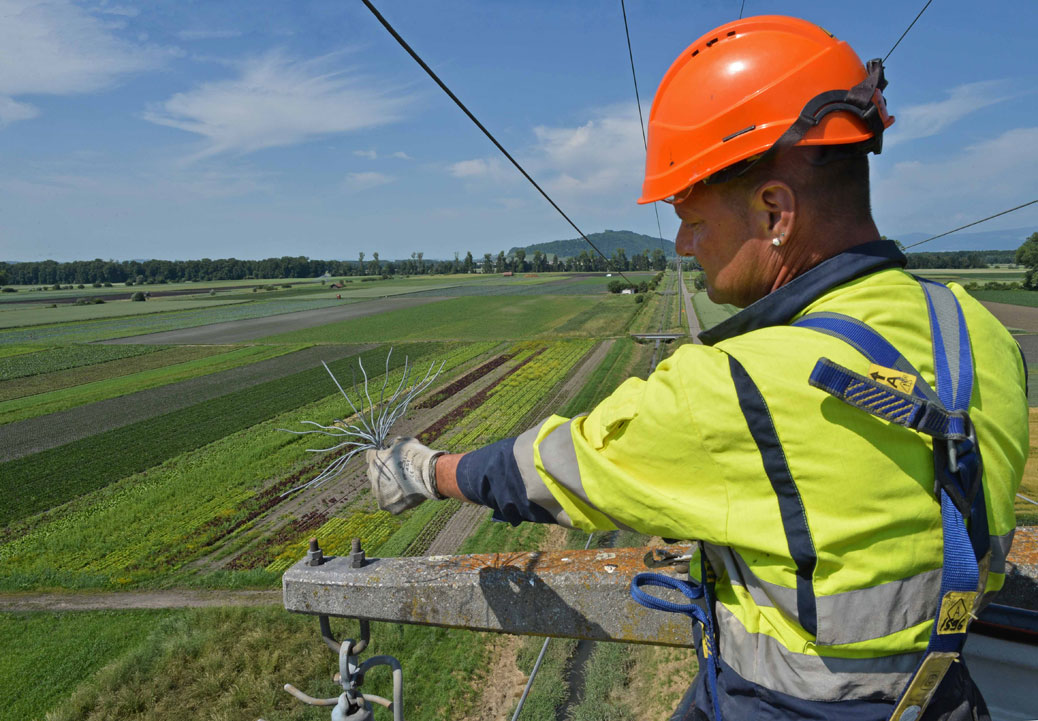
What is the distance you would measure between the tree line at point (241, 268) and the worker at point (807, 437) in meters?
134

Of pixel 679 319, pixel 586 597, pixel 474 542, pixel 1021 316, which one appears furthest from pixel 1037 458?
pixel 1021 316

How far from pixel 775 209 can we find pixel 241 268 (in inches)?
7130

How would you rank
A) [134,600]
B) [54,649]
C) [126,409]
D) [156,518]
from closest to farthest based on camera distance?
[54,649] < [134,600] < [156,518] < [126,409]

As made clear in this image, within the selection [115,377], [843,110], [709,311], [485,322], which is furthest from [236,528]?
[485,322]

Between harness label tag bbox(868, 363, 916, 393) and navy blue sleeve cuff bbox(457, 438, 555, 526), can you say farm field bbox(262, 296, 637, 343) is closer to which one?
navy blue sleeve cuff bbox(457, 438, 555, 526)

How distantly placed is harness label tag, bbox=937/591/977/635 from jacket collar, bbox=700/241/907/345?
713 millimetres

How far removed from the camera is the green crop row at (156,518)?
41.1 feet

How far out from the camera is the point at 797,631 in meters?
1.44

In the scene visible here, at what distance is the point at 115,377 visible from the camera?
34469mm

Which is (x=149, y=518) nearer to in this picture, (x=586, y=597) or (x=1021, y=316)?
(x=586, y=597)

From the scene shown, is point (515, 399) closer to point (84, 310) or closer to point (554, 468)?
point (554, 468)

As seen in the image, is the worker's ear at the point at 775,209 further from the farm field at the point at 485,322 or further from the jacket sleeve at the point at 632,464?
the farm field at the point at 485,322

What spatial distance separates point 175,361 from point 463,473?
43.6 metres

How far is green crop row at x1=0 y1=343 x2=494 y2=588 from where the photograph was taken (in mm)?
12539
